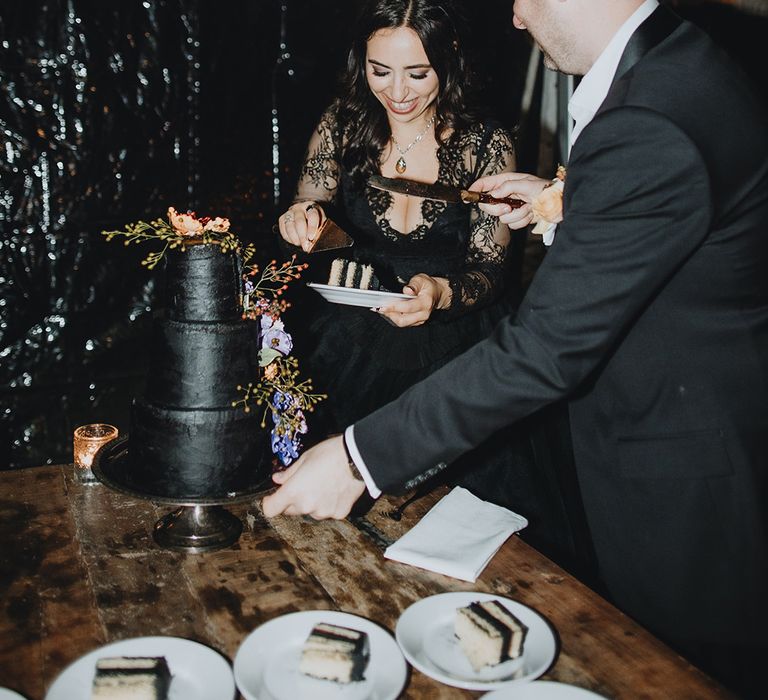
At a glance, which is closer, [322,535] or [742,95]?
[742,95]

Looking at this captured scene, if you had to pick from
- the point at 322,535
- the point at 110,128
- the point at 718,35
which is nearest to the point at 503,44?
the point at 718,35

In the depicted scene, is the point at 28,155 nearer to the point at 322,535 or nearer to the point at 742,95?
the point at 322,535

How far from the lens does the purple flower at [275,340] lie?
1728 millimetres

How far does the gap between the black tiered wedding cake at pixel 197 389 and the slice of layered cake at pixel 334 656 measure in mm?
462

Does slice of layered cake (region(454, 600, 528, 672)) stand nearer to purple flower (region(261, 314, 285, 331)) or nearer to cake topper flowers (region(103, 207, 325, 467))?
cake topper flowers (region(103, 207, 325, 467))

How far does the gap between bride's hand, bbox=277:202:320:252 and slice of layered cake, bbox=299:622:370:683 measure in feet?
5.00

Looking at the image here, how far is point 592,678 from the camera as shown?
1206 mm

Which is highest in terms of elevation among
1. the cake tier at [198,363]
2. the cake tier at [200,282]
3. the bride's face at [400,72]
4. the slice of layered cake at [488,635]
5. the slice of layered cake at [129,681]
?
the bride's face at [400,72]

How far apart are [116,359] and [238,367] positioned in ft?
7.92

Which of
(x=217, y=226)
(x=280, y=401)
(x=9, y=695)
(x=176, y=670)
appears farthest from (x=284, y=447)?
(x=9, y=695)

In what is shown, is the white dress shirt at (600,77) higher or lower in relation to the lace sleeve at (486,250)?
higher

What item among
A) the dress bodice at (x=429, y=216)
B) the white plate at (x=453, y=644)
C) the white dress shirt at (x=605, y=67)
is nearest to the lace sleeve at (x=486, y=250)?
the dress bodice at (x=429, y=216)

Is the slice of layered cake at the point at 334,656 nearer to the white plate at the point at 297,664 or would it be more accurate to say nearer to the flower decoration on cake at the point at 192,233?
the white plate at the point at 297,664

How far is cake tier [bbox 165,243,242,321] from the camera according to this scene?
1.57 metres
